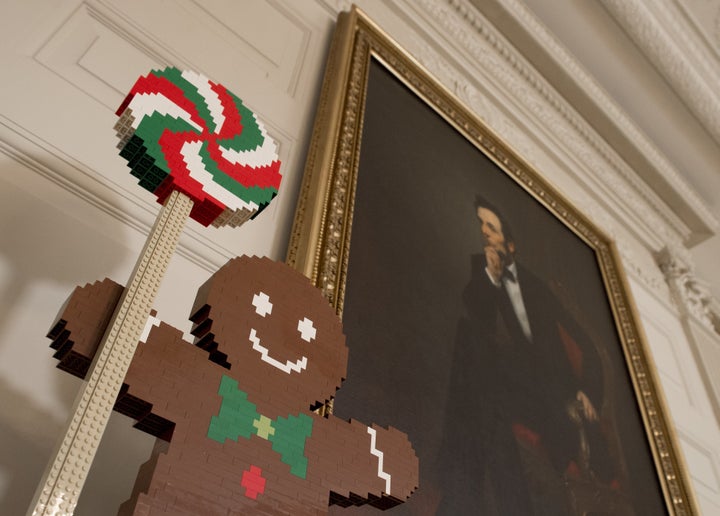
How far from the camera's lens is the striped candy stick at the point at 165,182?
602 mm

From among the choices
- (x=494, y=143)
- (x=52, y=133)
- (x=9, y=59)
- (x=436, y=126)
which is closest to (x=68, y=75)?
(x=9, y=59)

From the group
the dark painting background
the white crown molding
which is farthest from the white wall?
the dark painting background

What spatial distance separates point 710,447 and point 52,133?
3.47 meters

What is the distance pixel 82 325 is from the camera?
0.68 m

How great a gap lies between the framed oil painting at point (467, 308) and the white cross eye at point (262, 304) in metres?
0.66

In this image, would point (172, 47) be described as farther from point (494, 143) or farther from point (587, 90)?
point (587, 90)

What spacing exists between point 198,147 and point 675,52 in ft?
14.0

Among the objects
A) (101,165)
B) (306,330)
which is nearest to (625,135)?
(101,165)

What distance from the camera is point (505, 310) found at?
238 centimetres

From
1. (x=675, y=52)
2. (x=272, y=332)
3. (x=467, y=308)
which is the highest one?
(x=675, y=52)

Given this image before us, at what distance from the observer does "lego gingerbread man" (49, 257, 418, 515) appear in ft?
2.21

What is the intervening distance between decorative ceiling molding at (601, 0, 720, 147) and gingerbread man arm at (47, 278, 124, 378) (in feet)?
13.3

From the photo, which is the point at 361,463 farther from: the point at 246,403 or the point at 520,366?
the point at 520,366

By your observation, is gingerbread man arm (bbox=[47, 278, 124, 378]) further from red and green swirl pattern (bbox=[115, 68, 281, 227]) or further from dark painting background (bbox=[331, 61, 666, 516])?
dark painting background (bbox=[331, 61, 666, 516])
